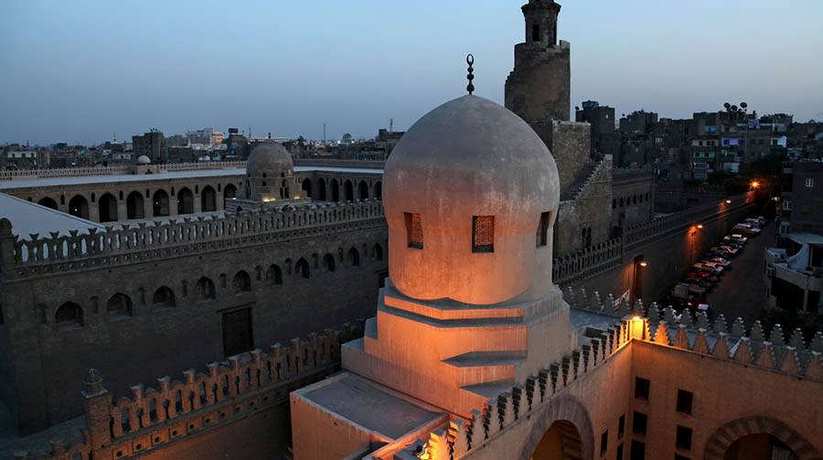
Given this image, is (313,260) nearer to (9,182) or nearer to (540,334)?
(540,334)

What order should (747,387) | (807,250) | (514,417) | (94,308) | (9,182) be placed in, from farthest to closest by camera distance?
(807,250)
(9,182)
(94,308)
(747,387)
(514,417)

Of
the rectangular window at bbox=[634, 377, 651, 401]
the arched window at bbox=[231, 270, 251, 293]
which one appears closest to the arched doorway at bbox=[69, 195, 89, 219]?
the arched window at bbox=[231, 270, 251, 293]

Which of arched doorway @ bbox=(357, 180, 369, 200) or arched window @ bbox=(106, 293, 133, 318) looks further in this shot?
arched doorway @ bbox=(357, 180, 369, 200)

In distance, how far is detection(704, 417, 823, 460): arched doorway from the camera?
40.5 ft

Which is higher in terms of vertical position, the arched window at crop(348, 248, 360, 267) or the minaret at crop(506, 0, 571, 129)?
the minaret at crop(506, 0, 571, 129)

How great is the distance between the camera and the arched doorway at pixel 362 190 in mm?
33906

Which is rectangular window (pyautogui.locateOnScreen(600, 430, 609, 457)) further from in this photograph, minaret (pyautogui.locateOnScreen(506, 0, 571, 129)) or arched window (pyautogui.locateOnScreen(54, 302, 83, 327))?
minaret (pyautogui.locateOnScreen(506, 0, 571, 129))

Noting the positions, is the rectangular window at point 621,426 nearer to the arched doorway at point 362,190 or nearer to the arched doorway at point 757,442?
the arched doorway at point 757,442

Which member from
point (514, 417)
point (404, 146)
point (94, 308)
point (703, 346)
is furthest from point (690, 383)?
point (94, 308)

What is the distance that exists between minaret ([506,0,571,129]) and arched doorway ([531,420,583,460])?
1662cm

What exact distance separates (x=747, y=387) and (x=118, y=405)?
1238 cm

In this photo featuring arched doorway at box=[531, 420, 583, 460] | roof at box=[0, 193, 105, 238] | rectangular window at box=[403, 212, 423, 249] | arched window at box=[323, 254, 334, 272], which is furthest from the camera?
arched window at box=[323, 254, 334, 272]

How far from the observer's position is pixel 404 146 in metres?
11.0

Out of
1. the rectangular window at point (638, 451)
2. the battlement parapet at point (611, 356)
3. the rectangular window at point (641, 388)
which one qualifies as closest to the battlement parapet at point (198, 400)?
the battlement parapet at point (611, 356)
